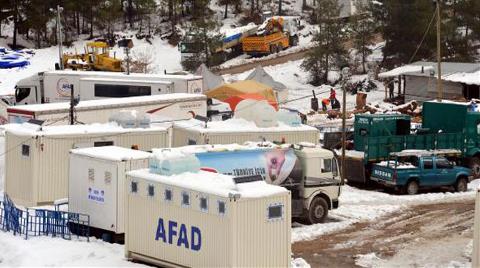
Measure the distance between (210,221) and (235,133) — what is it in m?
11.6

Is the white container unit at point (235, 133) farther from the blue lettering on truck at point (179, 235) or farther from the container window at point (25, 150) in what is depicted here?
the blue lettering on truck at point (179, 235)

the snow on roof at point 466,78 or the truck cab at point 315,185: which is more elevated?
the snow on roof at point 466,78

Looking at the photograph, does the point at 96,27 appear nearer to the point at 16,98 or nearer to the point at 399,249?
the point at 16,98

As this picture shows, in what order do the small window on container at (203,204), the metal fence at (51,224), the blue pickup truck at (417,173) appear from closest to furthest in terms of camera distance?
the small window on container at (203,204) < the metal fence at (51,224) < the blue pickup truck at (417,173)

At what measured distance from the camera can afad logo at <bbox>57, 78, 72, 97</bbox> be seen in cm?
5050

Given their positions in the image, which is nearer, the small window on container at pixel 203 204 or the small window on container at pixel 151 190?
the small window on container at pixel 203 204

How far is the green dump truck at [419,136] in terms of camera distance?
3809 cm

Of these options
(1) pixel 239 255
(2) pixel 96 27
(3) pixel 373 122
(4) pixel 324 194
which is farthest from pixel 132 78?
(2) pixel 96 27

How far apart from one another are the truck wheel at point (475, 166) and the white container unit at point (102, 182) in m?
17.1

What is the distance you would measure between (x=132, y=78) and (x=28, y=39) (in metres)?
34.7

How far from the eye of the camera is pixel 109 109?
40125 millimetres

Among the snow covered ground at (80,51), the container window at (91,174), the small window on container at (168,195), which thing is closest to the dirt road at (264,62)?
the snow covered ground at (80,51)

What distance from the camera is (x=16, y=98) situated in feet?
172

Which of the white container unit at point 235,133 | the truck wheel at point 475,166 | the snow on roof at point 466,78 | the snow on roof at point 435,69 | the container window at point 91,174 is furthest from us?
the snow on roof at point 435,69
